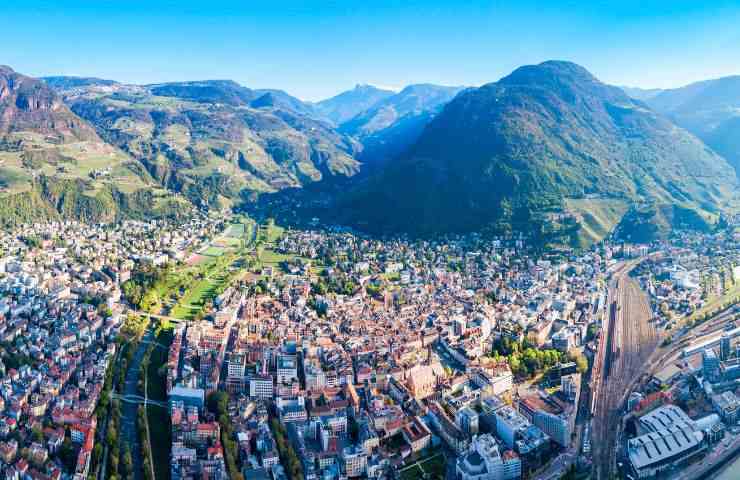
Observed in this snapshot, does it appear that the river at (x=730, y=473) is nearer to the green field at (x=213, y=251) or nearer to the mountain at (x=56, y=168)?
the green field at (x=213, y=251)

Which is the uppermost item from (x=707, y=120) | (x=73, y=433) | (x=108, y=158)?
(x=707, y=120)

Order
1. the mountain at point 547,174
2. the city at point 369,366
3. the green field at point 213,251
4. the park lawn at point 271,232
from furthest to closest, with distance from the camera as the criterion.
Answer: the park lawn at point 271,232 < the mountain at point 547,174 < the green field at point 213,251 < the city at point 369,366

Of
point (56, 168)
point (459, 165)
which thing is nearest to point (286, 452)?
point (459, 165)

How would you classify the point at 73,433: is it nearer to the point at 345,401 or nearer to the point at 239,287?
the point at 345,401

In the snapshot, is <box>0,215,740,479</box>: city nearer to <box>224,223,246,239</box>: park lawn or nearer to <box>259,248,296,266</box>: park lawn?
<box>259,248,296,266</box>: park lawn

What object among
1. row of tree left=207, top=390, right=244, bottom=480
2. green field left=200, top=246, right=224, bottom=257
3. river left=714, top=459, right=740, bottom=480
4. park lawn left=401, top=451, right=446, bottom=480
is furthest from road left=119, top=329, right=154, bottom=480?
green field left=200, top=246, right=224, bottom=257

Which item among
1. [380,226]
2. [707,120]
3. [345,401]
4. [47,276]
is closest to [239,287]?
[47,276]

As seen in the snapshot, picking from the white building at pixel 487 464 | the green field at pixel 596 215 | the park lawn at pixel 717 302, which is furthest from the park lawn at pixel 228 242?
the white building at pixel 487 464
